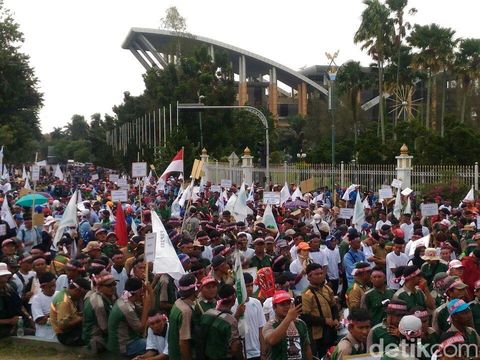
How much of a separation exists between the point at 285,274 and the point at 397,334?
2.31m

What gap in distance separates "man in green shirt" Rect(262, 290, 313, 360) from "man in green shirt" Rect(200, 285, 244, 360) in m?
0.38

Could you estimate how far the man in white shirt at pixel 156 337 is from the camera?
7.32 m

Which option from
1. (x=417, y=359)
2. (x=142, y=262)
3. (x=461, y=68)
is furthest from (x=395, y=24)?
(x=417, y=359)

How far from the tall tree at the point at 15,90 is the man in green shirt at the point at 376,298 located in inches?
1913

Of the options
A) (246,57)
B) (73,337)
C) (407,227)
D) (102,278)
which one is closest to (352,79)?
(407,227)

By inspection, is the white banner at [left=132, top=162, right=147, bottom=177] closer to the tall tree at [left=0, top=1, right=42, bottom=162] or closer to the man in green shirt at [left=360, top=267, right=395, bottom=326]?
the man in green shirt at [left=360, top=267, right=395, bottom=326]

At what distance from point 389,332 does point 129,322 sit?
2691 millimetres

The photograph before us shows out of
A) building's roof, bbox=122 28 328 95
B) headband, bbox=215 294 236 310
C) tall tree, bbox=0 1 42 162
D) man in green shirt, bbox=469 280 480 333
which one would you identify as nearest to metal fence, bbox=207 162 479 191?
man in green shirt, bbox=469 280 480 333

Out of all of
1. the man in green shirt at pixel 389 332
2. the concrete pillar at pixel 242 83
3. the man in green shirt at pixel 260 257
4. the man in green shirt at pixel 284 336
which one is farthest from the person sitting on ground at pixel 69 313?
the concrete pillar at pixel 242 83

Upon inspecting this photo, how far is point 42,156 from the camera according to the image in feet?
454

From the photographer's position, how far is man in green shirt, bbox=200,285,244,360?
6.82 m

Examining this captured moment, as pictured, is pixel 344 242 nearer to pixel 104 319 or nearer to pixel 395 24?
pixel 104 319

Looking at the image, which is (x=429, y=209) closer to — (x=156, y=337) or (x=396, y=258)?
(x=396, y=258)

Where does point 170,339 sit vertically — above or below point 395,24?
below
